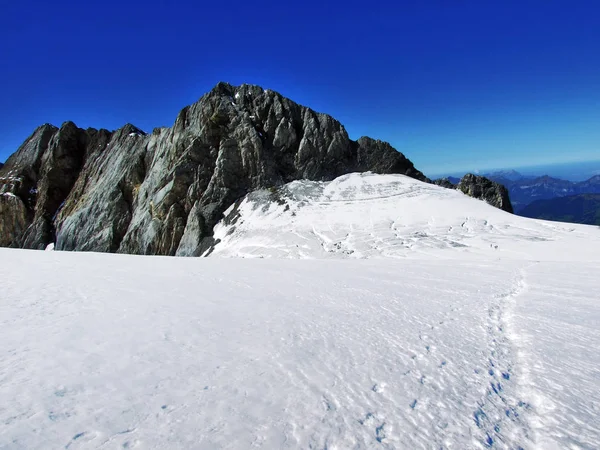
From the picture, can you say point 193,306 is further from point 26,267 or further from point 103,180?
point 103,180

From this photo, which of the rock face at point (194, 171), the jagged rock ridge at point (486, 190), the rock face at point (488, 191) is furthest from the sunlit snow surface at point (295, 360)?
the rock face at point (488, 191)

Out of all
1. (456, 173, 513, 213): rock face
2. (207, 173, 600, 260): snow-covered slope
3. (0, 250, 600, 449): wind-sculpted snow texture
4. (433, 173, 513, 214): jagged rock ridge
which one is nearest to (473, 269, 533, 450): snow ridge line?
(0, 250, 600, 449): wind-sculpted snow texture

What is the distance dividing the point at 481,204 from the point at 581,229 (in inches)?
419

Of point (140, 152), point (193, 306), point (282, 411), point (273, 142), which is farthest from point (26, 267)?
point (140, 152)

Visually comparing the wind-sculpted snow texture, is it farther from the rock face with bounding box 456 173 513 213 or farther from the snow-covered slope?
the rock face with bounding box 456 173 513 213

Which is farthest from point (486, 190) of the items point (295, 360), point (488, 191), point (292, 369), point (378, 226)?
point (292, 369)

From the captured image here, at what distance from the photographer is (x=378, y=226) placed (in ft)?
107

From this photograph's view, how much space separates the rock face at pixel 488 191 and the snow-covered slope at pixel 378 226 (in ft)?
61.0

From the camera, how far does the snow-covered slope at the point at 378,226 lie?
2547cm

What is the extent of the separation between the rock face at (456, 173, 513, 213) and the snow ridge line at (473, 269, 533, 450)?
186 ft

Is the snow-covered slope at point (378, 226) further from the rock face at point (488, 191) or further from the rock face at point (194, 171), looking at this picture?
the rock face at point (488, 191)

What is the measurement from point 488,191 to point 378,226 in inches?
1418

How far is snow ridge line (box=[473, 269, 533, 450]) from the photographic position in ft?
13.4

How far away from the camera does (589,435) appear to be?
13.7ft
